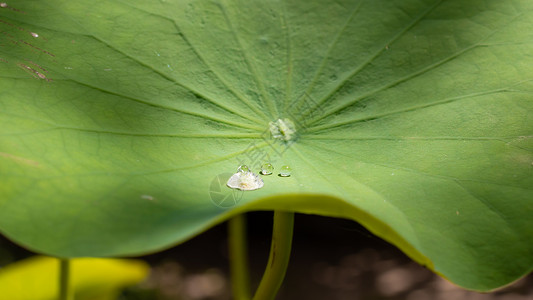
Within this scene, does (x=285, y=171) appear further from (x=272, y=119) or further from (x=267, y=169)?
(x=272, y=119)

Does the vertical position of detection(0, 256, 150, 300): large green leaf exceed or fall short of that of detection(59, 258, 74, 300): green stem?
it exceeds it

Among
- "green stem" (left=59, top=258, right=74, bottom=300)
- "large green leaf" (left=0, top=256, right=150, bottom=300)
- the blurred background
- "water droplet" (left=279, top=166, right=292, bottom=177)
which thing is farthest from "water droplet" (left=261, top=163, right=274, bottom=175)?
the blurred background

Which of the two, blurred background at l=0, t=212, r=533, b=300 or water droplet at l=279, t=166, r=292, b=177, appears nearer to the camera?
water droplet at l=279, t=166, r=292, b=177

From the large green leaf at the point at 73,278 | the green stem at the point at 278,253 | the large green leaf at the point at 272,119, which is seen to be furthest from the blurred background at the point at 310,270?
the green stem at the point at 278,253

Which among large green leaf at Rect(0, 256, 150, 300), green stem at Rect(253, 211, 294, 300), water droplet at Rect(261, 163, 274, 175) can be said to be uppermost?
large green leaf at Rect(0, 256, 150, 300)

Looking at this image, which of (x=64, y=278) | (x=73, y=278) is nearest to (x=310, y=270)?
(x=73, y=278)

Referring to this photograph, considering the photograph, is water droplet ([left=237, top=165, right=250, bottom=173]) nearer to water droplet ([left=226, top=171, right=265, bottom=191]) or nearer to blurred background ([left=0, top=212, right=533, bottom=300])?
water droplet ([left=226, top=171, right=265, bottom=191])

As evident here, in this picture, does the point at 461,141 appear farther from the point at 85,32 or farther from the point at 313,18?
the point at 85,32
